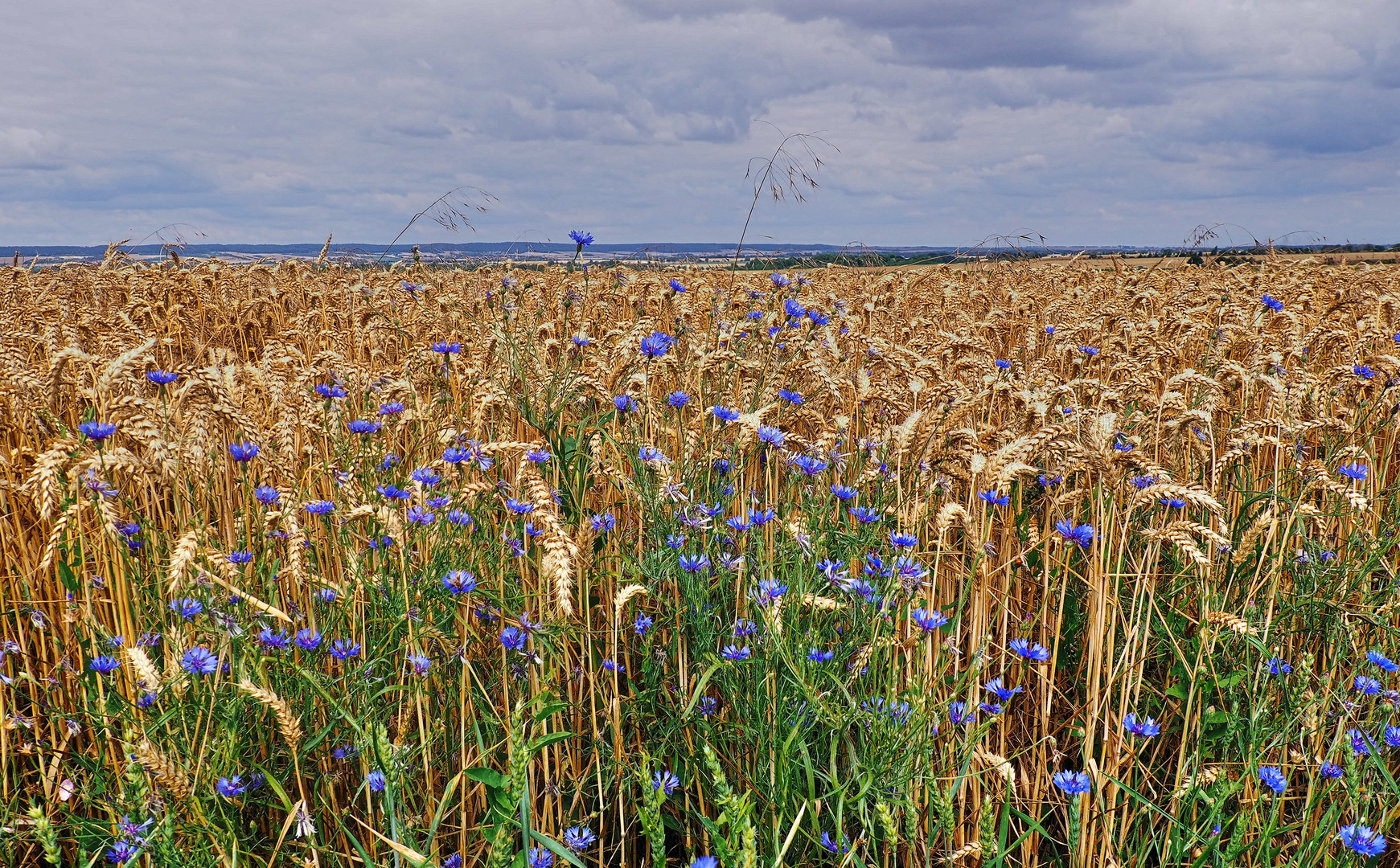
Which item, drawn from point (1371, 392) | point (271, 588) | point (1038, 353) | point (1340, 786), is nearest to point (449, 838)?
point (271, 588)

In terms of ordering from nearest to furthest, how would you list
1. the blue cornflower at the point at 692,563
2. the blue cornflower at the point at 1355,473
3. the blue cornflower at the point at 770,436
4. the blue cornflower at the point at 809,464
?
the blue cornflower at the point at 692,563, the blue cornflower at the point at 809,464, the blue cornflower at the point at 770,436, the blue cornflower at the point at 1355,473

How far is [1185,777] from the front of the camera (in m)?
1.76

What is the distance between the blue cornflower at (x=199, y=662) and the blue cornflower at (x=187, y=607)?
9cm

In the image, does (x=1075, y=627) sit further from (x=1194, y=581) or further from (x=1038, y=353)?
(x=1038, y=353)

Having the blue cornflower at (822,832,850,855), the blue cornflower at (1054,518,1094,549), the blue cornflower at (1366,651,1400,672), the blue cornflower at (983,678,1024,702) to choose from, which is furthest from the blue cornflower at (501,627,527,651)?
the blue cornflower at (1366,651,1400,672)

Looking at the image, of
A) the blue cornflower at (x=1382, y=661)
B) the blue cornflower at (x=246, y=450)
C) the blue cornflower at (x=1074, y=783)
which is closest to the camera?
the blue cornflower at (x=1074, y=783)

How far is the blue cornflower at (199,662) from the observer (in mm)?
1449

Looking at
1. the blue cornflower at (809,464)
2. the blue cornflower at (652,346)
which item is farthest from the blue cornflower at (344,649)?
the blue cornflower at (652,346)

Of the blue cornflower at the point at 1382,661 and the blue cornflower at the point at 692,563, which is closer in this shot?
the blue cornflower at the point at 1382,661

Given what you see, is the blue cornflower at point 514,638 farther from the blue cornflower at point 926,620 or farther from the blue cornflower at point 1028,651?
the blue cornflower at point 1028,651

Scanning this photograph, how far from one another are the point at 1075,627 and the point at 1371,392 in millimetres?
2785

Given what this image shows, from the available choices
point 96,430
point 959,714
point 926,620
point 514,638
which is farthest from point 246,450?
point 959,714

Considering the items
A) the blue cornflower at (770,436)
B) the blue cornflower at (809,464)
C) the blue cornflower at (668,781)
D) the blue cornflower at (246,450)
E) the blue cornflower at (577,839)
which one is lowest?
the blue cornflower at (577,839)

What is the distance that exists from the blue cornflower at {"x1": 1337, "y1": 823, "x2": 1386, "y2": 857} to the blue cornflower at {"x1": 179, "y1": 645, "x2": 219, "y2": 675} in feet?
6.58
